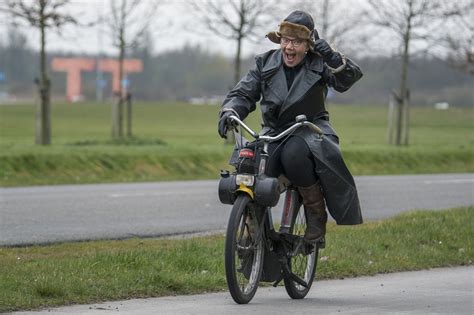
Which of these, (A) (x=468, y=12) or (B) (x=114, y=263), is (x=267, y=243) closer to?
(B) (x=114, y=263)

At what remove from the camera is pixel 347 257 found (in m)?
9.45

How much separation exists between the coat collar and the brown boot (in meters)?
0.58

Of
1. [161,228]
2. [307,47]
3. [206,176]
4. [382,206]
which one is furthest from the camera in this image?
[206,176]

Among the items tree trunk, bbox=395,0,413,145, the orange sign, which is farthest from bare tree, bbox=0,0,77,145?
the orange sign

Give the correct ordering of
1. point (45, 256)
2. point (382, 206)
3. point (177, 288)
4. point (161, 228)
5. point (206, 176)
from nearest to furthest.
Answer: point (177, 288)
point (45, 256)
point (161, 228)
point (382, 206)
point (206, 176)

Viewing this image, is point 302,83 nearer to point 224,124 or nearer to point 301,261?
point 224,124

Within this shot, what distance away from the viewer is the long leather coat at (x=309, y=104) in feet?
23.6

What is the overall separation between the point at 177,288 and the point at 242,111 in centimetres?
142

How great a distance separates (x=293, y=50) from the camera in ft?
23.6

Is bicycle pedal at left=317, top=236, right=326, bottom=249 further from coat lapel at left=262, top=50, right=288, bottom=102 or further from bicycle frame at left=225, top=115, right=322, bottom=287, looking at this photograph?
coat lapel at left=262, top=50, right=288, bottom=102

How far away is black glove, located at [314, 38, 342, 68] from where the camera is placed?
720cm

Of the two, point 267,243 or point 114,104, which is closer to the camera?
point 267,243

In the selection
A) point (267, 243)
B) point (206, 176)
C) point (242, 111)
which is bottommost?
point (206, 176)

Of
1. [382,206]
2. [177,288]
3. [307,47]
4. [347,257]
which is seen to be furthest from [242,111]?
[382,206]
